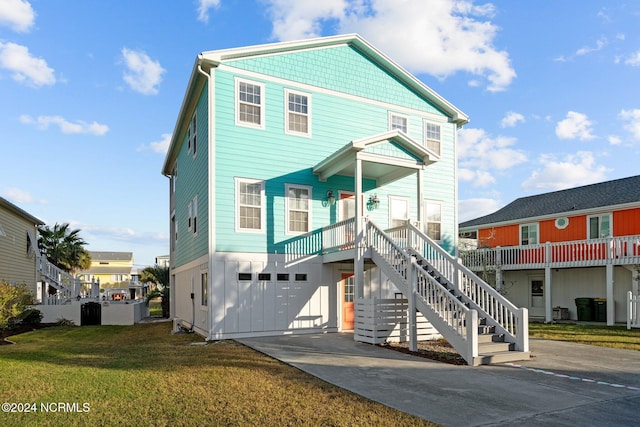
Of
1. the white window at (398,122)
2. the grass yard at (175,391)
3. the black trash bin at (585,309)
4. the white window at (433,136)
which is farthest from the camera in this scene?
the black trash bin at (585,309)

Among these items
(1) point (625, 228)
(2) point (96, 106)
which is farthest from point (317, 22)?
(1) point (625, 228)

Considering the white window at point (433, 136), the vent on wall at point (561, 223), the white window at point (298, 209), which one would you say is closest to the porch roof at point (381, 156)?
the white window at point (298, 209)

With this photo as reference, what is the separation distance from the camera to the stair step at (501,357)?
8.89 m

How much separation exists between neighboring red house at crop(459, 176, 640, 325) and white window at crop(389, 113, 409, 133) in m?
8.20

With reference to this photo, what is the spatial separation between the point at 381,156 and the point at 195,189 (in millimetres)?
6584

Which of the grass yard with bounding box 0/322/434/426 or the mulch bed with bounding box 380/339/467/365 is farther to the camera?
the mulch bed with bounding box 380/339/467/365

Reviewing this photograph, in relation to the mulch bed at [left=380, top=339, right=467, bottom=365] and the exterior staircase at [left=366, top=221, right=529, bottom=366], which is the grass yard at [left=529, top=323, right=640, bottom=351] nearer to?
the exterior staircase at [left=366, top=221, right=529, bottom=366]

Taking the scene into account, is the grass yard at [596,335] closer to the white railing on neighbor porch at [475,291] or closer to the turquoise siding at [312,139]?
the white railing on neighbor porch at [475,291]

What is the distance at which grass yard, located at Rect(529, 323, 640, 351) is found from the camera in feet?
40.2

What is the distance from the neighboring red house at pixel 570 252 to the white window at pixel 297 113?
11.2m

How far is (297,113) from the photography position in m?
14.4

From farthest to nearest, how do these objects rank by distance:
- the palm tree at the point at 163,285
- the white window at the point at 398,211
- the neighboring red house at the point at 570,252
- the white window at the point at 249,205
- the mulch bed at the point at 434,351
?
the palm tree at the point at 163,285 < the neighboring red house at the point at 570,252 < the white window at the point at 398,211 < the white window at the point at 249,205 < the mulch bed at the point at 434,351

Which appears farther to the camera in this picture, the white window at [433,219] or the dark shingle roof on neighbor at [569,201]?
the dark shingle roof on neighbor at [569,201]

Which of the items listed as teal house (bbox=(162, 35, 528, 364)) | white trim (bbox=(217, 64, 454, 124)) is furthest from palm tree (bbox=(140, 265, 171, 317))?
white trim (bbox=(217, 64, 454, 124))
